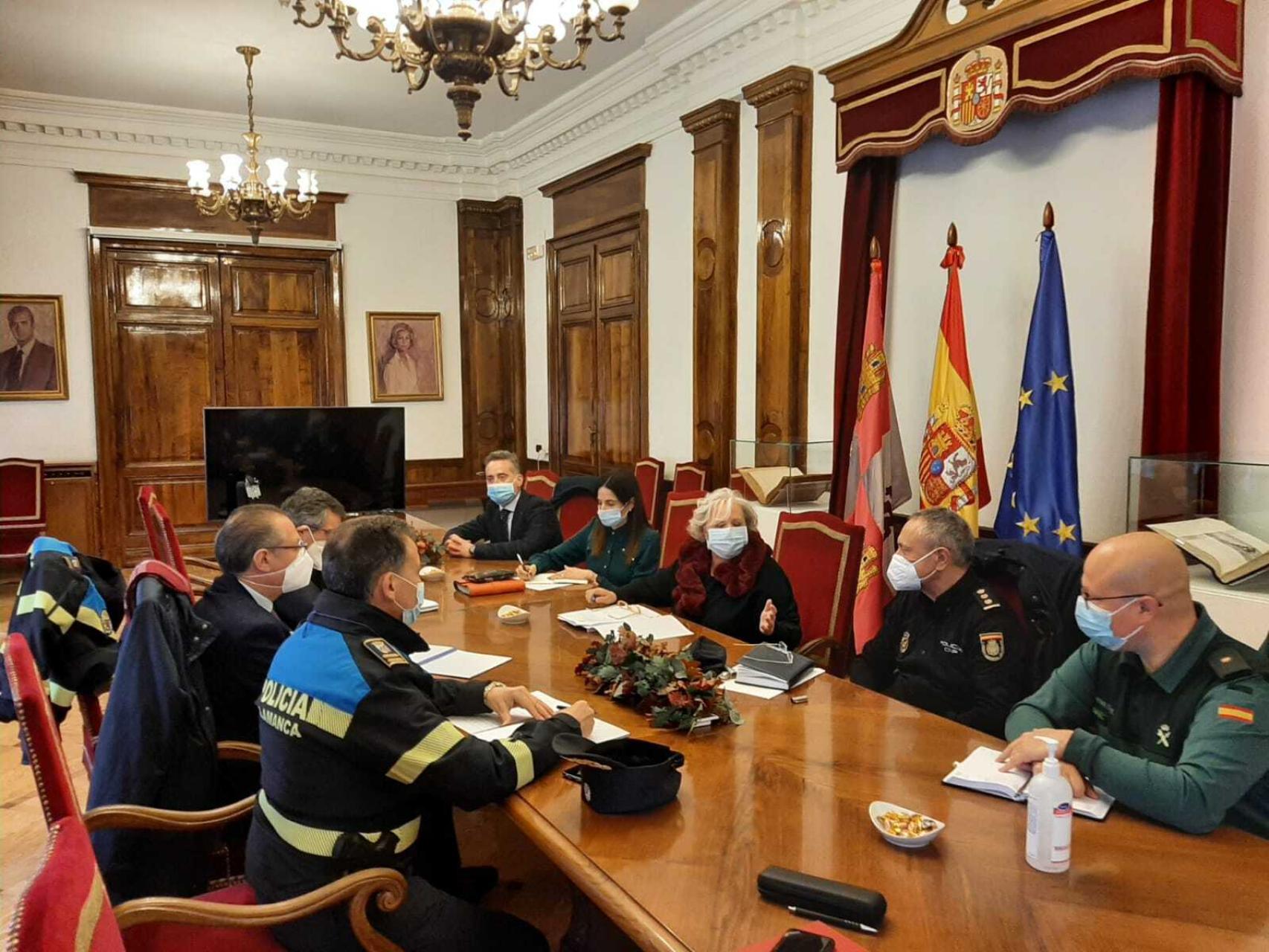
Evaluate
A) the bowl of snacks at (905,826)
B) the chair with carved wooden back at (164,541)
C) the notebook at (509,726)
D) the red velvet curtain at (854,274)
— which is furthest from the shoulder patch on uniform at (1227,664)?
the chair with carved wooden back at (164,541)

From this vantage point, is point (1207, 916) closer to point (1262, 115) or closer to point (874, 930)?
point (874, 930)

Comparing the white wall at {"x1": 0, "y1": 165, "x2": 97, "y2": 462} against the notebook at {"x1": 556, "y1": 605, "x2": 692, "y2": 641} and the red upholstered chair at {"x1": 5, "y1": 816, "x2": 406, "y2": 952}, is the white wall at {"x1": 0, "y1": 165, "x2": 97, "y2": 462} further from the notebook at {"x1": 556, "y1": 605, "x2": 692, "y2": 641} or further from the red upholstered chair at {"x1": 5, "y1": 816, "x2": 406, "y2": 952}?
the red upholstered chair at {"x1": 5, "y1": 816, "x2": 406, "y2": 952}

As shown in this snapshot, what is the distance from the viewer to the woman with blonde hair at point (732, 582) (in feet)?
10.4

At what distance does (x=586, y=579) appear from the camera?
374 centimetres

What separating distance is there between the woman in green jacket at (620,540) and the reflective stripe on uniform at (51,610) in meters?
1.66

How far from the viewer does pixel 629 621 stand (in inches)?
120

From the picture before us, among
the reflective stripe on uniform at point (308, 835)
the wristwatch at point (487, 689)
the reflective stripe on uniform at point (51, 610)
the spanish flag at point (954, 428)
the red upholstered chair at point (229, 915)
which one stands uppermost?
the spanish flag at point (954, 428)

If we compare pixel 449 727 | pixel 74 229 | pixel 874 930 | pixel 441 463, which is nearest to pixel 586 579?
pixel 449 727

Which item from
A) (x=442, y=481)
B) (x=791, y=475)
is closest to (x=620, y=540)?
(x=791, y=475)

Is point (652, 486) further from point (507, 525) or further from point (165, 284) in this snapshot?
point (165, 284)

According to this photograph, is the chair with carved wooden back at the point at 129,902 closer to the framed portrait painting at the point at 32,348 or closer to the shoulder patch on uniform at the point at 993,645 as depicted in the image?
the shoulder patch on uniform at the point at 993,645

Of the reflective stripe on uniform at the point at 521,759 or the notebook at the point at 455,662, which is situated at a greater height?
the reflective stripe on uniform at the point at 521,759

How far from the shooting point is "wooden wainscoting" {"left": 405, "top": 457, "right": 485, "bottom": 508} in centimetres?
819

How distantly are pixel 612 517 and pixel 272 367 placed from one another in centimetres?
496
